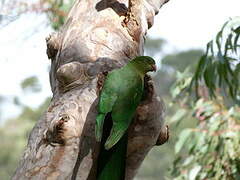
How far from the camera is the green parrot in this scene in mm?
1148

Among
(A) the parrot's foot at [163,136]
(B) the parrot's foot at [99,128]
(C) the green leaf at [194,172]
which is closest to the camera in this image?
(B) the parrot's foot at [99,128]

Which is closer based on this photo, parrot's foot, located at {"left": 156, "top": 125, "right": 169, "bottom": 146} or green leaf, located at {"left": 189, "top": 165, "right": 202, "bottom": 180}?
parrot's foot, located at {"left": 156, "top": 125, "right": 169, "bottom": 146}

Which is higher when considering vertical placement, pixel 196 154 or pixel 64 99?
pixel 64 99

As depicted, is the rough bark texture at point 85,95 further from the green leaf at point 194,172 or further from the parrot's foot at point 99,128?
the green leaf at point 194,172

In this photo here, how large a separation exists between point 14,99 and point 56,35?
13.4 metres

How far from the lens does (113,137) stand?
113 cm

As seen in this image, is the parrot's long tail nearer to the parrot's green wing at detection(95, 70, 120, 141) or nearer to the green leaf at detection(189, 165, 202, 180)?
the parrot's green wing at detection(95, 70, 120, 141)

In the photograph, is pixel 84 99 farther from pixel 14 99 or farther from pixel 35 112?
pixel 14 99

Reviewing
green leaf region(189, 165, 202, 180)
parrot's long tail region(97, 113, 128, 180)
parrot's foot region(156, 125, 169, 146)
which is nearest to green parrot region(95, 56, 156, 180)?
parrot's long tail region(97, 113, 128, 180)

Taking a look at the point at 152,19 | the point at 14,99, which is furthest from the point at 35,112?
the point at 152,19

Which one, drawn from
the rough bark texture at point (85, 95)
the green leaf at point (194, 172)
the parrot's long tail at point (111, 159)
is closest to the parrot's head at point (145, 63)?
the rough bark texture at point (85, 95)

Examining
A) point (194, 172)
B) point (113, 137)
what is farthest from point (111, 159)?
point (194, 172)

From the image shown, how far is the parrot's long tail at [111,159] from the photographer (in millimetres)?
1173

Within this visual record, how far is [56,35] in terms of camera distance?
1455 millimetres
